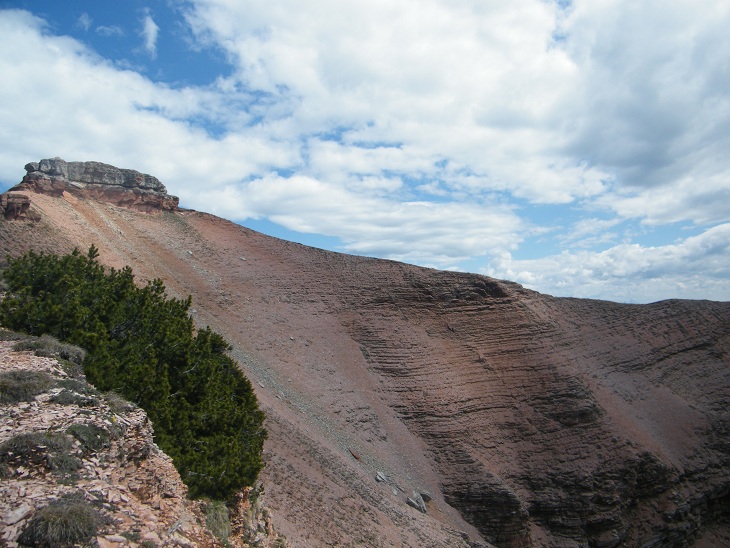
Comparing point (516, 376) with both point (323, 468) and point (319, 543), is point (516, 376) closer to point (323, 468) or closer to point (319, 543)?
point (323, 468)

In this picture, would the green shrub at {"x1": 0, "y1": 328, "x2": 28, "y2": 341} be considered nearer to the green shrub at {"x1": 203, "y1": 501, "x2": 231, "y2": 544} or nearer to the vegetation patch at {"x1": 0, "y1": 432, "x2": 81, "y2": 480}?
the vegetation patch at {"x1": 0, "y1": 432, "x2": 81, "y2": 480}

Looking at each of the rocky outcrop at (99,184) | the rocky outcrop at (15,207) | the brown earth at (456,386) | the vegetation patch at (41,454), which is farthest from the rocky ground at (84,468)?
the rocky outcrop at (99,184)

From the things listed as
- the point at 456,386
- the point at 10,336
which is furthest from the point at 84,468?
the point at 456,386

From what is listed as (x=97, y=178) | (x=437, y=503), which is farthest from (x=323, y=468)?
(x=97, y=178)

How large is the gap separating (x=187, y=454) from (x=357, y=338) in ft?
76.5

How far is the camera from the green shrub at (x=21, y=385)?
27.1 ft

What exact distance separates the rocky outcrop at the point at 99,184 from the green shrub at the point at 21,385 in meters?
27.7

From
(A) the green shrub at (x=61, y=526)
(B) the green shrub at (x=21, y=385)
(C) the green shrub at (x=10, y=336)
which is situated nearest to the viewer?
(A) the green shrub at (x=61, y=526)

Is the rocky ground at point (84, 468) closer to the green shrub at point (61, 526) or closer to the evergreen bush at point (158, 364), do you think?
the green shrub at point (61, 526)

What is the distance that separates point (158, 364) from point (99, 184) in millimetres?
27652

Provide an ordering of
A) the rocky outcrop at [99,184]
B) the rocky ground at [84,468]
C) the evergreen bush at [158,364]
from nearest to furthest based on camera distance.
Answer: the rocky ground at [84,468] → the evergreen bush at [158,364] → the rocky outcrop at [99,184]

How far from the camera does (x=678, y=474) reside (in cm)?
2883

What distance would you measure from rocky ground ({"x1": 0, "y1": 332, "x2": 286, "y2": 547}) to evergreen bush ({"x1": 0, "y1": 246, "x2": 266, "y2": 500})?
1006 mm

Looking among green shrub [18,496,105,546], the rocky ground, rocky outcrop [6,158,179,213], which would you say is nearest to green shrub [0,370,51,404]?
the rocky ground
